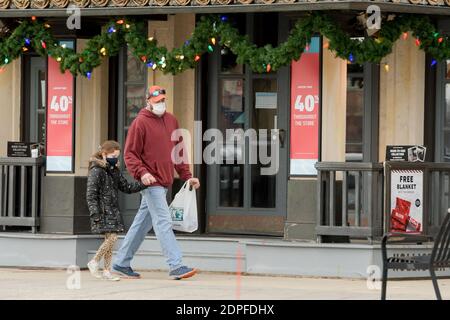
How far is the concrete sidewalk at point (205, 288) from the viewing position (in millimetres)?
13625

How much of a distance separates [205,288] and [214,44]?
4.35 meters

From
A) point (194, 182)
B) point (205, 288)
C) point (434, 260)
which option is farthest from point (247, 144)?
point (434, 260)

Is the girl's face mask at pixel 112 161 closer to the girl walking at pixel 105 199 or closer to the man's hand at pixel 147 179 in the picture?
the girl walking at pixel 105 199

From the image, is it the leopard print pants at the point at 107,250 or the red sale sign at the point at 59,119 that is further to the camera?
the red sale sign at the point at 59,119

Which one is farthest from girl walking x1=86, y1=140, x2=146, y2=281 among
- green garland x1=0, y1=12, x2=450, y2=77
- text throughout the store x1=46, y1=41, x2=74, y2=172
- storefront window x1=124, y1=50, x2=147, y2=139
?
storefront window x1=124, y1=50, x2=147, y2=139

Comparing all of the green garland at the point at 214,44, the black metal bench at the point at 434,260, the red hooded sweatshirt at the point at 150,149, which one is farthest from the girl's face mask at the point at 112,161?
the black metal bench at the point at 434,260

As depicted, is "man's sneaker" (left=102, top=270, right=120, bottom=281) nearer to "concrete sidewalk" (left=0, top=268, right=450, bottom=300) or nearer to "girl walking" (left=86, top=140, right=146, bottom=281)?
"girl walking" (left=86, top=140, right=146, bottom=281)

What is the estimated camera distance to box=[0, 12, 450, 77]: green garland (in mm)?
16172

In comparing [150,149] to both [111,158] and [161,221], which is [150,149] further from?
[161,221]

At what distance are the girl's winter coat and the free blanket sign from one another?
10.4 feet

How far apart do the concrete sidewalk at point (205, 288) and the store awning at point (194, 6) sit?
315cm

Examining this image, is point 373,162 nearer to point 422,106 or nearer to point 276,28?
point 422,106
